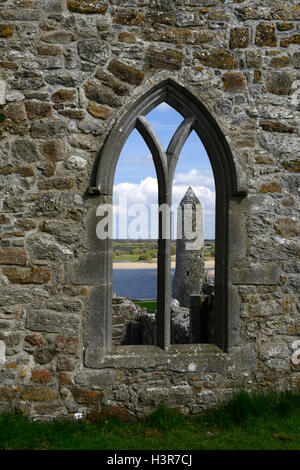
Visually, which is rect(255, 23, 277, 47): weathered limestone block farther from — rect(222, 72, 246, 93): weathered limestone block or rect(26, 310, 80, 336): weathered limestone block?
rect(26, 310, 80, 336): weathered limestone block

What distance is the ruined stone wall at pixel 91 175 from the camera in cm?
364

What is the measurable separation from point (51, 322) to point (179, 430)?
141 cm

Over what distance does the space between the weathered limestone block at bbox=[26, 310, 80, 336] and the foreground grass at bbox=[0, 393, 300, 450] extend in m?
0.74

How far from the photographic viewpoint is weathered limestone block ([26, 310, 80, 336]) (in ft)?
11.9

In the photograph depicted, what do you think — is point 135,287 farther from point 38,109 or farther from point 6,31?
point 6,31

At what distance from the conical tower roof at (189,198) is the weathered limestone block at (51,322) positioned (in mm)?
8917

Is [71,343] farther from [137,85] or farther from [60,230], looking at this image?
[137,85]

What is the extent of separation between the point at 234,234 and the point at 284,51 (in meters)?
1.78

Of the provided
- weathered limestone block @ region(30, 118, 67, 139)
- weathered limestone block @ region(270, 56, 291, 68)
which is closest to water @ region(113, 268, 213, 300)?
weathered limestone block @ region(270, 56, 291, 68)

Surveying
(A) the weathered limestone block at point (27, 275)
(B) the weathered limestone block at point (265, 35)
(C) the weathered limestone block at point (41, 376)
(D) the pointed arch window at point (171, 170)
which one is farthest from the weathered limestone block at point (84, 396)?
(B) the weathered limestone block at point (265, 35)

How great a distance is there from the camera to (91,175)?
371 centimetres

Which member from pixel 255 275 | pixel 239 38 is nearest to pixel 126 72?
pixel 239 38

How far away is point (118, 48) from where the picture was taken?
3.76 m

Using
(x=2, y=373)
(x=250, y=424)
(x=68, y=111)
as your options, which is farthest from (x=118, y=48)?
(x=250, y=424)
